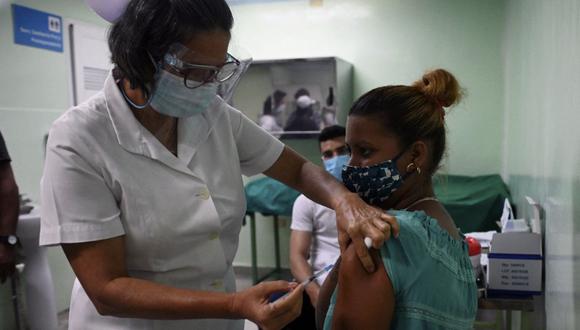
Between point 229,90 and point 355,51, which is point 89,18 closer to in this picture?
point 355,51

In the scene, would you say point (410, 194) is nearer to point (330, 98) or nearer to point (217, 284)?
point (217, 284)

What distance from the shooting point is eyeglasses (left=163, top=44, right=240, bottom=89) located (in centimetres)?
105

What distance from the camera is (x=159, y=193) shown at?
111 cm

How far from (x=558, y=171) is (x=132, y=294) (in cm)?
146

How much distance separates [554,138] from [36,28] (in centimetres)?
333

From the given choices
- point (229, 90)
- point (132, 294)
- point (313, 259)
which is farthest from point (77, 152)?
point (313, 259)

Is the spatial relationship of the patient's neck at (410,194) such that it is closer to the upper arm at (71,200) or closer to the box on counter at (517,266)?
the upper arm at (71,200)

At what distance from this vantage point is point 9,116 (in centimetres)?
330

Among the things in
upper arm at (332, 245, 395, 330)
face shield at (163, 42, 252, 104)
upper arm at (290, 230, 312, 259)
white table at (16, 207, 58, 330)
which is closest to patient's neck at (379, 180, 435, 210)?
upper arm at (332, 245, 395, 330)

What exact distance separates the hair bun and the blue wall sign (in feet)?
10.2

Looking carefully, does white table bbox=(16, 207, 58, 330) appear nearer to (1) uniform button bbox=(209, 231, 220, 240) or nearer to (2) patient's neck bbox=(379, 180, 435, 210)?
(1) uniform button bbox=(209, 231, 220, 240)

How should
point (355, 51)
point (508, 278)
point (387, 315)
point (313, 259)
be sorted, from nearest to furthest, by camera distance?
1. point (387, 315)
2. point (508, 278)
3. point (313, 259)
4. point (355, 51)

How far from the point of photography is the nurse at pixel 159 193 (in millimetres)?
943

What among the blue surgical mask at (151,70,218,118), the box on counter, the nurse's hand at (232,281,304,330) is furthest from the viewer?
the box on counter
